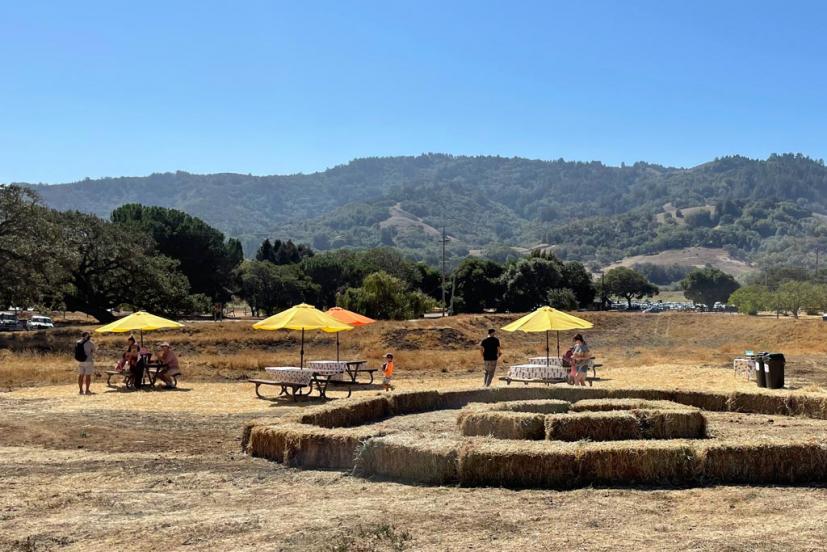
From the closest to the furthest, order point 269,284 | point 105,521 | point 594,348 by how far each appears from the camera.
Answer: point 105,521
point 594,348
point 269,284

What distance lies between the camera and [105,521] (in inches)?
395

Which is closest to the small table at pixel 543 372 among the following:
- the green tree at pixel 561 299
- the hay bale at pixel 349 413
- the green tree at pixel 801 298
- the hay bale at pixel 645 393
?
the hay bale at pixel 645 393

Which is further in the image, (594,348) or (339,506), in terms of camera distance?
(594,348)

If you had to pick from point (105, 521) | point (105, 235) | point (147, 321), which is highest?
point (105, 235)

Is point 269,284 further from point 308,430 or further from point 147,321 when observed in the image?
point 308,430

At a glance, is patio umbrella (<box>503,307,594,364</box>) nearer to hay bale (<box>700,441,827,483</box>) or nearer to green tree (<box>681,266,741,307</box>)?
hay bale (<box>700,441,827,483</box>)

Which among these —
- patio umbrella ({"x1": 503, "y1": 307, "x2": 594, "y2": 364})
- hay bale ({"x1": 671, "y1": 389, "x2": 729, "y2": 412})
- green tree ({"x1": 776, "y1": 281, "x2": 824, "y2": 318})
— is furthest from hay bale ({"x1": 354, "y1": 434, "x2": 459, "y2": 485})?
green tree ({"x1": 776, "y1": 281, "x2": 824, "y2": 318})

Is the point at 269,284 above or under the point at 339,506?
above

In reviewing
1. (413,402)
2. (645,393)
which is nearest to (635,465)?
(413,402)

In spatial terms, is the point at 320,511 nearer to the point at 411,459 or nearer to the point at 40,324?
the point at 411,459

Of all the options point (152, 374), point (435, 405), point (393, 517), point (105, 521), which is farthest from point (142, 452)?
point (152, 374)

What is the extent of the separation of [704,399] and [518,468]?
407 inches

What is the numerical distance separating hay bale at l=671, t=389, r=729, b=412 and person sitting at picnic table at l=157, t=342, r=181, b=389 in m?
14.5

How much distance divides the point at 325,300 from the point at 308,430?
4089 inches
